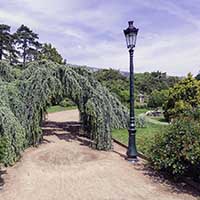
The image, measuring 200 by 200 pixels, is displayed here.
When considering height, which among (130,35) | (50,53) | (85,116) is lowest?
(85,116)

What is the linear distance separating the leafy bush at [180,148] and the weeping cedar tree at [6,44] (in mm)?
38544

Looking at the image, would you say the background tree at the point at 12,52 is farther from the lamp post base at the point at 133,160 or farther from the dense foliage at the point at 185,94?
the lamp post base at the point at 133,160

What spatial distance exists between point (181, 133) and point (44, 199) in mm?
3314

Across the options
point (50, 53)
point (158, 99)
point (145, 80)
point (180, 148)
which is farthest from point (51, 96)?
point (145, 80)

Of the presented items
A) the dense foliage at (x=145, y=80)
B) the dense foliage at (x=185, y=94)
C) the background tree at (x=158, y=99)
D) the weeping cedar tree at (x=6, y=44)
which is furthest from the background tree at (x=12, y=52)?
the dense foliage at (x=185, y=94)

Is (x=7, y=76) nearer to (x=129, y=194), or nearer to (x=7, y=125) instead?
(x=7, y=125)

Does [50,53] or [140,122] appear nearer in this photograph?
[140,122]

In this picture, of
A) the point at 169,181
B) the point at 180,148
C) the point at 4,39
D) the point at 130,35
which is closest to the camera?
the point at 180,148

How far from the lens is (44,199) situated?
6488mm

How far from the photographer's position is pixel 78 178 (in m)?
8.00

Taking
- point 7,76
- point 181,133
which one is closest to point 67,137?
point 7,76

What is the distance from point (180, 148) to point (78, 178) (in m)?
2.56

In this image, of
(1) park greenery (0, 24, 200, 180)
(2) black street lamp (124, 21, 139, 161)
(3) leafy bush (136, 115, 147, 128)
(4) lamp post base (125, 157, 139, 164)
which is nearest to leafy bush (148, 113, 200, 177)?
(1) park greenery (0, 24, 200, 180)

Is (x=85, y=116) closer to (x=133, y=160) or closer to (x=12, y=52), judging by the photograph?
(x=133, y=160)
